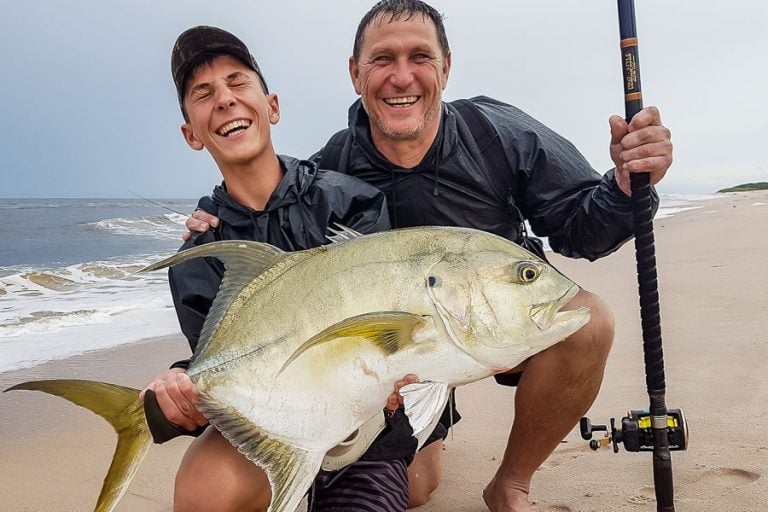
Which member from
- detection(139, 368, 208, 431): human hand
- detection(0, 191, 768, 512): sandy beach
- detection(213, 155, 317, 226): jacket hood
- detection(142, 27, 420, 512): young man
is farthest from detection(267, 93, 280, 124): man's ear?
detection(0, 191, 768, 512): sandy beach

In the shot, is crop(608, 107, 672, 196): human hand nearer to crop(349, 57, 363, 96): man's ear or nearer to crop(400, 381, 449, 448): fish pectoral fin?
crop(400, 381, 449, 448): fish pectoral fin

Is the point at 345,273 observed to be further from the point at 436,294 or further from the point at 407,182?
the point at 407,182

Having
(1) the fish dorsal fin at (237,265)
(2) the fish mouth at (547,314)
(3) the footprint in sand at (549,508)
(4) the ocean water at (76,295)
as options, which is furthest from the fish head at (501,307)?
(4) the ocean water at (76,295)

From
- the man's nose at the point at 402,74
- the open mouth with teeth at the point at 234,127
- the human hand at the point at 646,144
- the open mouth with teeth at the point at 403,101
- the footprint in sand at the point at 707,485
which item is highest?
the man's nose at the point at 402,74

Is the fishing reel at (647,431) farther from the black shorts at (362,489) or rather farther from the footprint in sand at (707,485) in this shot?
the black shorts at (362,489)

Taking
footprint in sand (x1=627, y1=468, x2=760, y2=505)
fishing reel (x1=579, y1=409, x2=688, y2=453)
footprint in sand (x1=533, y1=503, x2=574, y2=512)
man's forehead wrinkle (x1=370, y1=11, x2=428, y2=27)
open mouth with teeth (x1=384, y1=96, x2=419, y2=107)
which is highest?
man's forehead wrinkle (x1=370, y1=11, x2=428, y2=27)

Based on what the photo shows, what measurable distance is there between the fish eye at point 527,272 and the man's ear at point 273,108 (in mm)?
1461

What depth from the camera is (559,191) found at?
3.05 metres

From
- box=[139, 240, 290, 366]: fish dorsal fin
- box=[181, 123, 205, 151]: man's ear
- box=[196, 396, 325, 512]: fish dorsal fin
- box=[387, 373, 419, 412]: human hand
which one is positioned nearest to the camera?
box=[387, 373, 419, 412]: human hand

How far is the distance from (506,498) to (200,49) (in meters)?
2.12

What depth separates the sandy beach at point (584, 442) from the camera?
2783 mm

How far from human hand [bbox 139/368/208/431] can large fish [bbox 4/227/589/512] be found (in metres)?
0.03

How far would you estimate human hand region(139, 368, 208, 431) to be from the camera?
2.12 metres

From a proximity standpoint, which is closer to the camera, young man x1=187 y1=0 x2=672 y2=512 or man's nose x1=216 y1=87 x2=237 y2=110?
man's nose x1=216 y1=87 x2=237 y2=110
